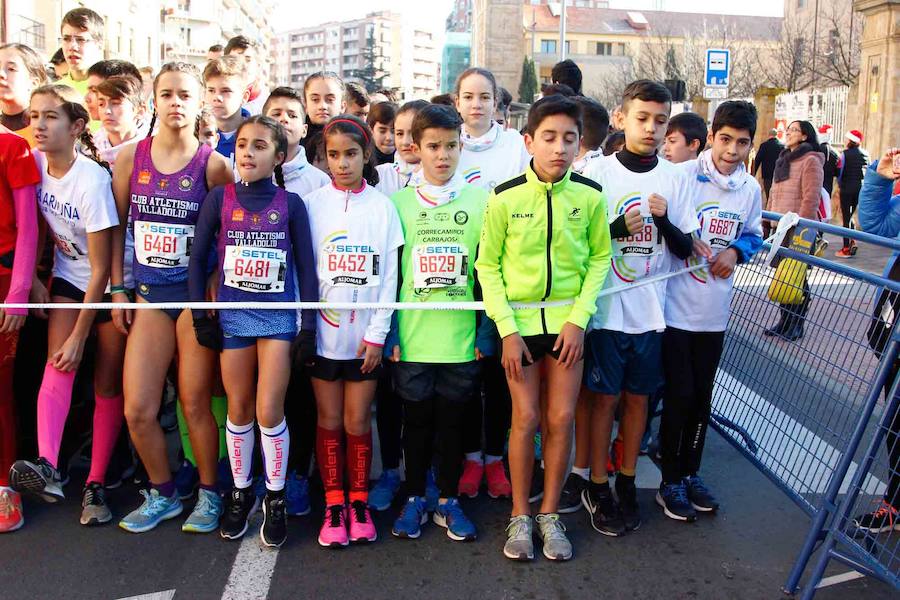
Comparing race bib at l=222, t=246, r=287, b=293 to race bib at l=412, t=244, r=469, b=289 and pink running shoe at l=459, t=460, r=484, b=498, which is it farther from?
pink running shoe at l=459, t=460, r=484, b=498

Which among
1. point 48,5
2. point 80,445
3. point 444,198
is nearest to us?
point 444,198

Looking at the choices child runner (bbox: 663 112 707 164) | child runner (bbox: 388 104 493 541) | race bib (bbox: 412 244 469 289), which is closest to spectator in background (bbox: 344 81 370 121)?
child runner (bbox: 663 112 707 164)

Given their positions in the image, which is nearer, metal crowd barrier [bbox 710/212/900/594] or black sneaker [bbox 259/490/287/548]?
metal crowd barrier [bbox 710/212/900/594]

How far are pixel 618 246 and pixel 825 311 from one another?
959 mm

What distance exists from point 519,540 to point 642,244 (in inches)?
58.9

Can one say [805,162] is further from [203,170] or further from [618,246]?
[203,170]

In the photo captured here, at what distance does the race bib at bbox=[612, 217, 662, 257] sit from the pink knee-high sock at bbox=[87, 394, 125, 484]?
8.47 feet

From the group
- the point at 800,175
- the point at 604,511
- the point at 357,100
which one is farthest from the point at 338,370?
the point at 800,175

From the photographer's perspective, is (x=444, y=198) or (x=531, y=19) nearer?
(x=444, y=198)

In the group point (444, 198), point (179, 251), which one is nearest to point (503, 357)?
point (444, 198)

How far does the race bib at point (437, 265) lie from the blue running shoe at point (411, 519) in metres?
1.05

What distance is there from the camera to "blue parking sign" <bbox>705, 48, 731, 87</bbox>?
46.3 feet

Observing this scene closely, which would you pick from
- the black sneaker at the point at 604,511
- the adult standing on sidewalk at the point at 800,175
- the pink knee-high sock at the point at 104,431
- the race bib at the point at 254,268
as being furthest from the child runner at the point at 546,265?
the adult standing on sidewalk at the point at 800,175

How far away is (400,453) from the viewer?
4.68 metres
